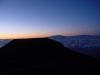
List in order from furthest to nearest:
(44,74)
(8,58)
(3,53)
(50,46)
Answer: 1. (50,46)
2. (3,53)
3. (8,58)
4. (44,74)

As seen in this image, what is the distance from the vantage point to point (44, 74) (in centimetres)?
2347

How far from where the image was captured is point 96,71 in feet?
83.9

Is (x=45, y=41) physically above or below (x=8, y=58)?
above

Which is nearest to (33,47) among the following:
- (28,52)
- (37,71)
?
(28,52)

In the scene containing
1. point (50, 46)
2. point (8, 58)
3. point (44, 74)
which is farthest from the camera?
point (50, 46)

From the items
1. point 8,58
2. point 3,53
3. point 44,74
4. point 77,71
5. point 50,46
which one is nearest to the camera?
point 44,74

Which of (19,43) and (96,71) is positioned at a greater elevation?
(19,43)

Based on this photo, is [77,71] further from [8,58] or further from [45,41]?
[45,41]

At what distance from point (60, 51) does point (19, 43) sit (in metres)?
11.0

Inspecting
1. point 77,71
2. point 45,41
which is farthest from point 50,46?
point 77,71

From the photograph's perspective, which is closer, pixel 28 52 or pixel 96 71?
pixel 96 71

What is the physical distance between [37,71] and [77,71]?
5180mm

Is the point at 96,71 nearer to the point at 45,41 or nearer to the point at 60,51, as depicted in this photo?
the point at 60,51

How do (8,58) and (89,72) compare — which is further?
(8,58)
